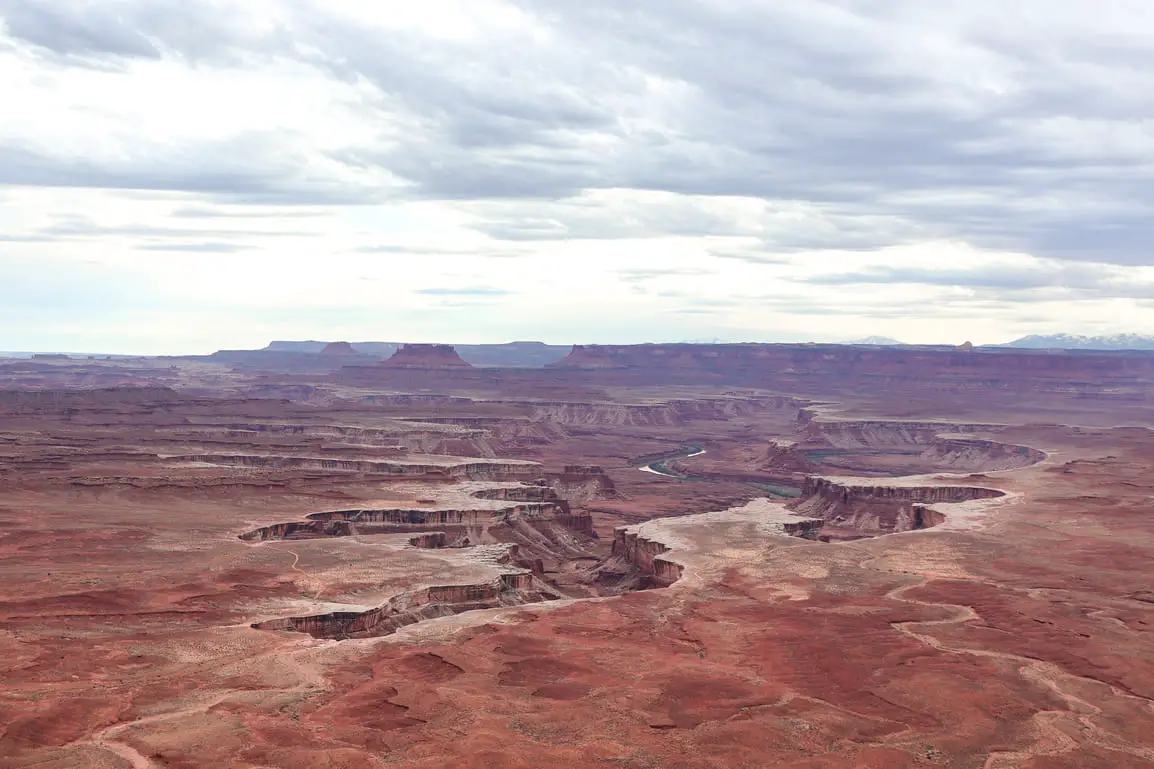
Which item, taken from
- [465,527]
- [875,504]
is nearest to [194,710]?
[465,527]

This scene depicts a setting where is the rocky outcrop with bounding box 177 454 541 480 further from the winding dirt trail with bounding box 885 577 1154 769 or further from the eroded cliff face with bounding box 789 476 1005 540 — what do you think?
the winding dirt trail with bounding box 885 577 1154 769

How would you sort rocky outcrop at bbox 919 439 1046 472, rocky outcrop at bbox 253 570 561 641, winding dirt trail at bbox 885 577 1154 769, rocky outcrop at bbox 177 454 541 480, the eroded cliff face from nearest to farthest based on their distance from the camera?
winding dirt trail at bbox 885 577 1154 769 → rocky outcrop at bbox 253 570 561 641 → the eroded cliff face → rocky outcrop at bbox 177 454 541 480 → rocky outcrop at bbox 919 439 1046 472

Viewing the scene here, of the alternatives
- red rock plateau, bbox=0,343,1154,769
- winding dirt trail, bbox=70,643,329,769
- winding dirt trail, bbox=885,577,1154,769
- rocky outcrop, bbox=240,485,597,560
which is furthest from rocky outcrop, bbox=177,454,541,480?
winding dirt trail, bbox=885,577,1154,769

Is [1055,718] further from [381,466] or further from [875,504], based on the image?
[381,466]

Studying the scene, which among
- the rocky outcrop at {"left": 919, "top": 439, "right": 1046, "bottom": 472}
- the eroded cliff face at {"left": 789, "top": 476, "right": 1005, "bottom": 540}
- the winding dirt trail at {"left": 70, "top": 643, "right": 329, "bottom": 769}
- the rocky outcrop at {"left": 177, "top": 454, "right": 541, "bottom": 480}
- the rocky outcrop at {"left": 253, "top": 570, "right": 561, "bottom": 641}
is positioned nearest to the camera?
the winding dirt trail at {"left": 70, "top": 643, "right": 329, "bottom": 769}

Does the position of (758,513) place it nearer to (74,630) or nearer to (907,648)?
(907,648)

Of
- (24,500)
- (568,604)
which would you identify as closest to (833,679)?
(568,604)
